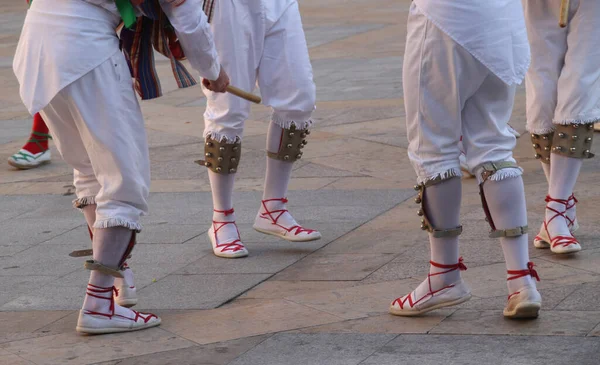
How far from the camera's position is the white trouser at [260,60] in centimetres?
502

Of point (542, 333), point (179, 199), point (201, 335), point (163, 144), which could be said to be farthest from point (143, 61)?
point (163, 144)

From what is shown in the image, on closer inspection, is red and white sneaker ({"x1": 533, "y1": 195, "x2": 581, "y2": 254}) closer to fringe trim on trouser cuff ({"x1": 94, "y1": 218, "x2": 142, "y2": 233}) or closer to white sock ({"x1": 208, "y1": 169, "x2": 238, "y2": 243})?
white sock ({"x1": 208, "y1": 169, "x2": 238, "y2": 243})

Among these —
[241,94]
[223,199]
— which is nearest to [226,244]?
[223,199]

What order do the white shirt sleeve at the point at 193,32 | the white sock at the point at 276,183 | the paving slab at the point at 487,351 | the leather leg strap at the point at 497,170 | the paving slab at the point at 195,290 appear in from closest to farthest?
the paving slab at the point at 487,351 < the leather leg strap at the point at 497,170 < the white shirt sleeve at the point at 193,32 < the paving slab at the point at 195,290 < the white sock at the point at 276,183

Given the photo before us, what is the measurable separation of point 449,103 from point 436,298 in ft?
2.34

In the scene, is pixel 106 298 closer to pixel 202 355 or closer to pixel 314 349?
pixel 202 355

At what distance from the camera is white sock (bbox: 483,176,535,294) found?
386cm

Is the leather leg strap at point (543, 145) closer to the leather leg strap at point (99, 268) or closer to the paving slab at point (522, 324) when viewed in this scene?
the paving slab at point (522, 324)

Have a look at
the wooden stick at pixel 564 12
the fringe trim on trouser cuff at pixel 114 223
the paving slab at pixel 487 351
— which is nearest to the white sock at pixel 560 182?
the wooden stick at pixel 564 12

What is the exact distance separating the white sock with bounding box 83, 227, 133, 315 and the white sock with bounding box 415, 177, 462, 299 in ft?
3.62

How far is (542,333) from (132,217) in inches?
59.9

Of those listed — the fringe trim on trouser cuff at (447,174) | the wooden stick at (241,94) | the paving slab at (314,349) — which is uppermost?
the wooden stick at (241,94)

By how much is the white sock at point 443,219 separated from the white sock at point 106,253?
3.62 ft

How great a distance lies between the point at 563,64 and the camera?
4816 millimetres
